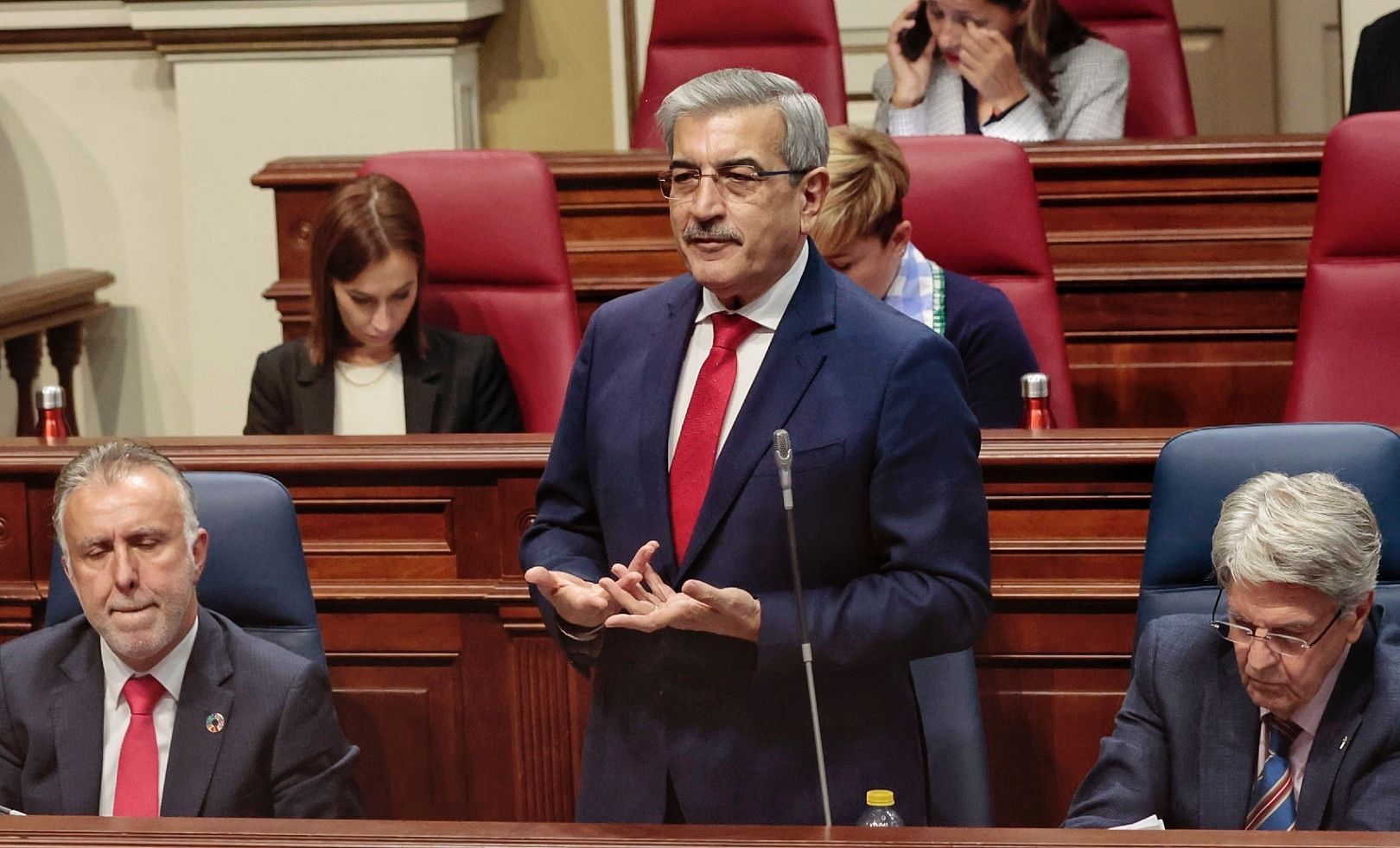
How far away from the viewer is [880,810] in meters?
1.50

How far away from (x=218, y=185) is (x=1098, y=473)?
2.61m

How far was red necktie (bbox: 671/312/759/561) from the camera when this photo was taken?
155 centimetres

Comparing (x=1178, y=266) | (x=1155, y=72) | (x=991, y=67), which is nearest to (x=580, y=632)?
(x=1178, y=266)

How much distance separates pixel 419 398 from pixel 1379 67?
1.76 meters

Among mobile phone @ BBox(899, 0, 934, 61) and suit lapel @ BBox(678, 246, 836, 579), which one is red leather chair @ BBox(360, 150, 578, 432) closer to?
mobile phone @ BBox(899, 0, 934, 61)

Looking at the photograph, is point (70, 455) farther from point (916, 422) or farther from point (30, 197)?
point (30, 197)

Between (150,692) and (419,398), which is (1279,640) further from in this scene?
(419,398)

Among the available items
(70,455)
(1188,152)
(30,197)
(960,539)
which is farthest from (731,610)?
(30,197)

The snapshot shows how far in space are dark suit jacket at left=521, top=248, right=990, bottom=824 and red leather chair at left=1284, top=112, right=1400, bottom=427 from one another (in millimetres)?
1246

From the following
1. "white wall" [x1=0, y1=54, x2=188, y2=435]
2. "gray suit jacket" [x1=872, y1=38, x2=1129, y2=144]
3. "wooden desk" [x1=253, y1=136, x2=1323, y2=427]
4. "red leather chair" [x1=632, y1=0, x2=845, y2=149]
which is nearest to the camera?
"wooden desk" [x1=253, y1=136, x2=1323, y2=427]

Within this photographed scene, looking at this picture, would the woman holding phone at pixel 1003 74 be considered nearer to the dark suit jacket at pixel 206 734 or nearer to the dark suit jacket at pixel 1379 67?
the dark suit jacket at pixel 1379 67

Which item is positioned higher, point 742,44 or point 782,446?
point 742,44

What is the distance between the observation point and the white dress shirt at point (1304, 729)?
1671 millimetres

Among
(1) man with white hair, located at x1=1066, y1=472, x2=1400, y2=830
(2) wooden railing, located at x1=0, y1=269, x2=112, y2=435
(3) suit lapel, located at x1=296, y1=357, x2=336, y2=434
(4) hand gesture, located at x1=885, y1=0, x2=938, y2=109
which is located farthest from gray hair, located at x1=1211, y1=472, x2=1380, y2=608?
(2) wooden railing, located at x1=0, y1=269, x2=112, y2=435
